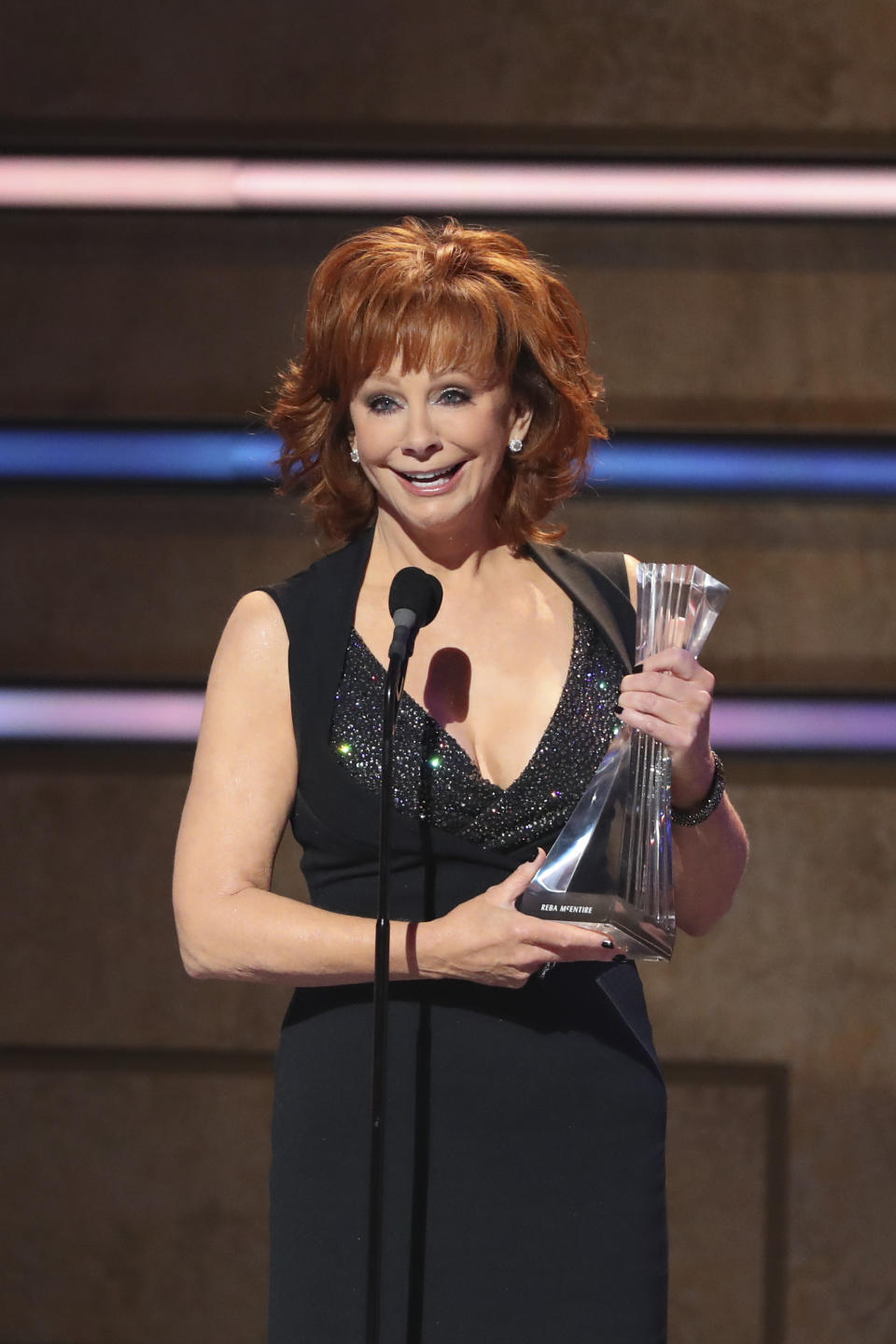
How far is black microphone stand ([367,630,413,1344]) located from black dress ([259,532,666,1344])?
24cm

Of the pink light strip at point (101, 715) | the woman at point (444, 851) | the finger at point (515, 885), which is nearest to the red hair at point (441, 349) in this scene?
the woman at point (444, 851)

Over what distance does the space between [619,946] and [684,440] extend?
1.53 m

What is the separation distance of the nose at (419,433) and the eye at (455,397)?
24mm

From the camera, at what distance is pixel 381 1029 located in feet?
3.82

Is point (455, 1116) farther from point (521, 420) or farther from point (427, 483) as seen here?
point (521, 420)

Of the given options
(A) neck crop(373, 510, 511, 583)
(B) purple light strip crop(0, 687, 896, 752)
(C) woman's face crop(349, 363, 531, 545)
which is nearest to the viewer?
(C) woman's face crop(349, 363, 531, 545)

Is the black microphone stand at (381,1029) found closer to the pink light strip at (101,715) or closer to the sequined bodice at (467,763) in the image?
the sequined bodice at (467,763)

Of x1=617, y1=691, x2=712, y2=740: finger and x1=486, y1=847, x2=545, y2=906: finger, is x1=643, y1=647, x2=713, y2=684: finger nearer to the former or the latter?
x1=617, y1=691, x2=712, y2=740: finger

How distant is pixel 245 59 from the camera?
2641 millimetres

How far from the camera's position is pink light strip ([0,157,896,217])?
2.63 m

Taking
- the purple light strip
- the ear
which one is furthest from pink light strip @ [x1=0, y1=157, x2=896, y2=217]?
the ear

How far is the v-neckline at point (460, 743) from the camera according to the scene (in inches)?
58.4

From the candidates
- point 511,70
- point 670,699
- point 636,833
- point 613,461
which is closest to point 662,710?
point 670,699

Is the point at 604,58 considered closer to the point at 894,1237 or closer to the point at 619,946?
the point at 619,946
